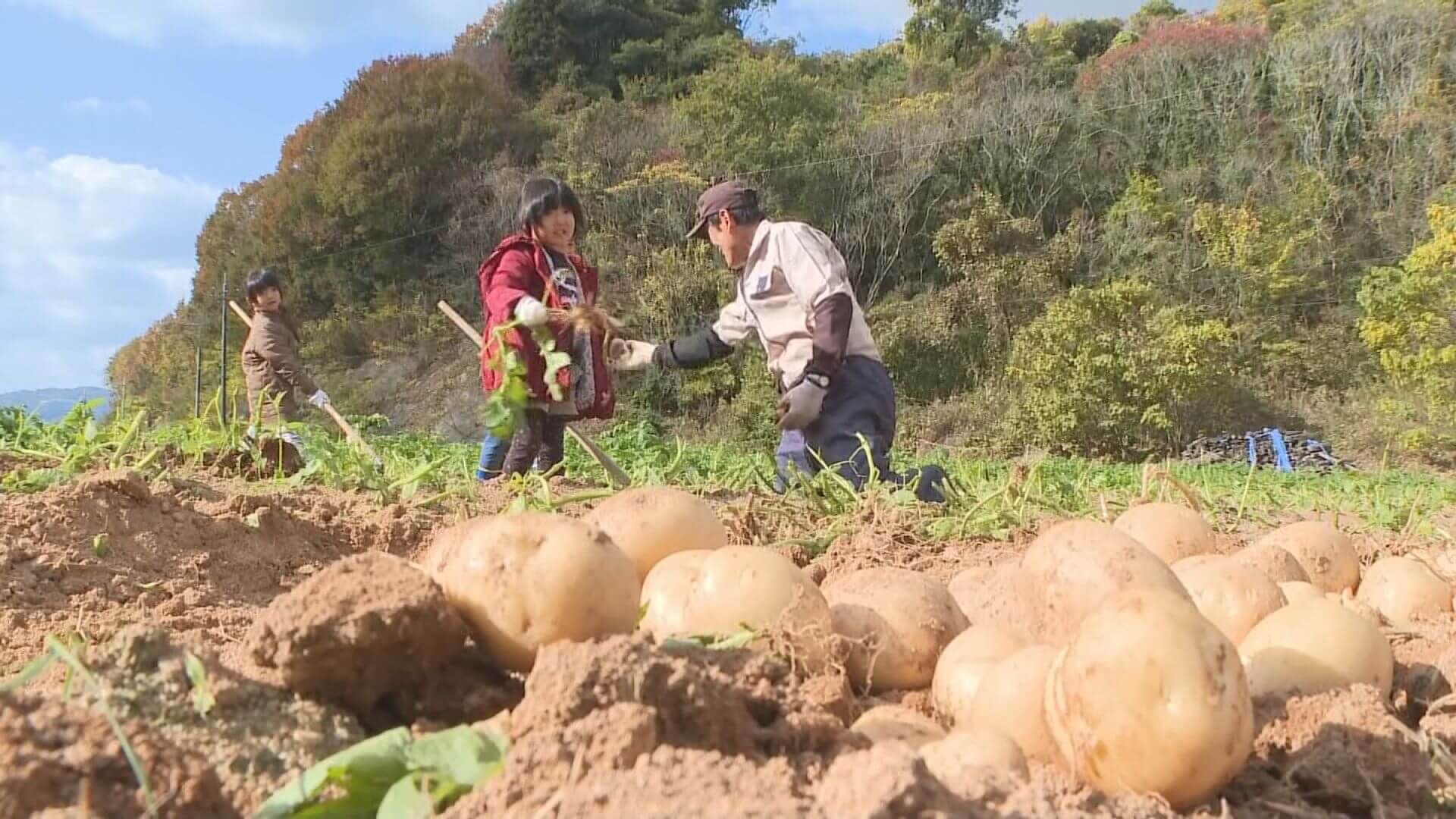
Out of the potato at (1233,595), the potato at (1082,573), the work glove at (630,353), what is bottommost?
the potato at (1233,595)

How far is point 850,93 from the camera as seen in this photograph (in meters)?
25.9

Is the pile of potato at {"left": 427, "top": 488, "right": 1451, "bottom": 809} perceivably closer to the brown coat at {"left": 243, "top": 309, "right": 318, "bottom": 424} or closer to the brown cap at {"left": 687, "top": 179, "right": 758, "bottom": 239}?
the brown cap at {"left": 687, "top": 179, "right": 758, "bottom": 239}

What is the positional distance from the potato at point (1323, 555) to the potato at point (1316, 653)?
0.91m

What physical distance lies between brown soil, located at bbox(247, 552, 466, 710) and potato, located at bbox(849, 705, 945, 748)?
577 mm

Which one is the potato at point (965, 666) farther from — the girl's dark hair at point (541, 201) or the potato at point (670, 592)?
the girl's dark hair at point (541, 201)

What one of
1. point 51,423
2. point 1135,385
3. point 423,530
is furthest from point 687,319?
point 423,530

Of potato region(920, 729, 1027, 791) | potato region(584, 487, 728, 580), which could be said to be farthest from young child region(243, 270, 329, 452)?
potato region(920, 729, 1027, 791)

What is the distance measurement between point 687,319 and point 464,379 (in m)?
5.22

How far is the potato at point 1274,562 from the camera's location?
2287 millimetres

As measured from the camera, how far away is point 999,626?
1.83m

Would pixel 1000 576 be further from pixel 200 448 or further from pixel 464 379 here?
pixel 464 379

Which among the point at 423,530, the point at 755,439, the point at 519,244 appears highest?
the point at 519,244

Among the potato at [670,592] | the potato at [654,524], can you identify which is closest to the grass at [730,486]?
the potato at [654,524]

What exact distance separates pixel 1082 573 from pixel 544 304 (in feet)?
12.0
